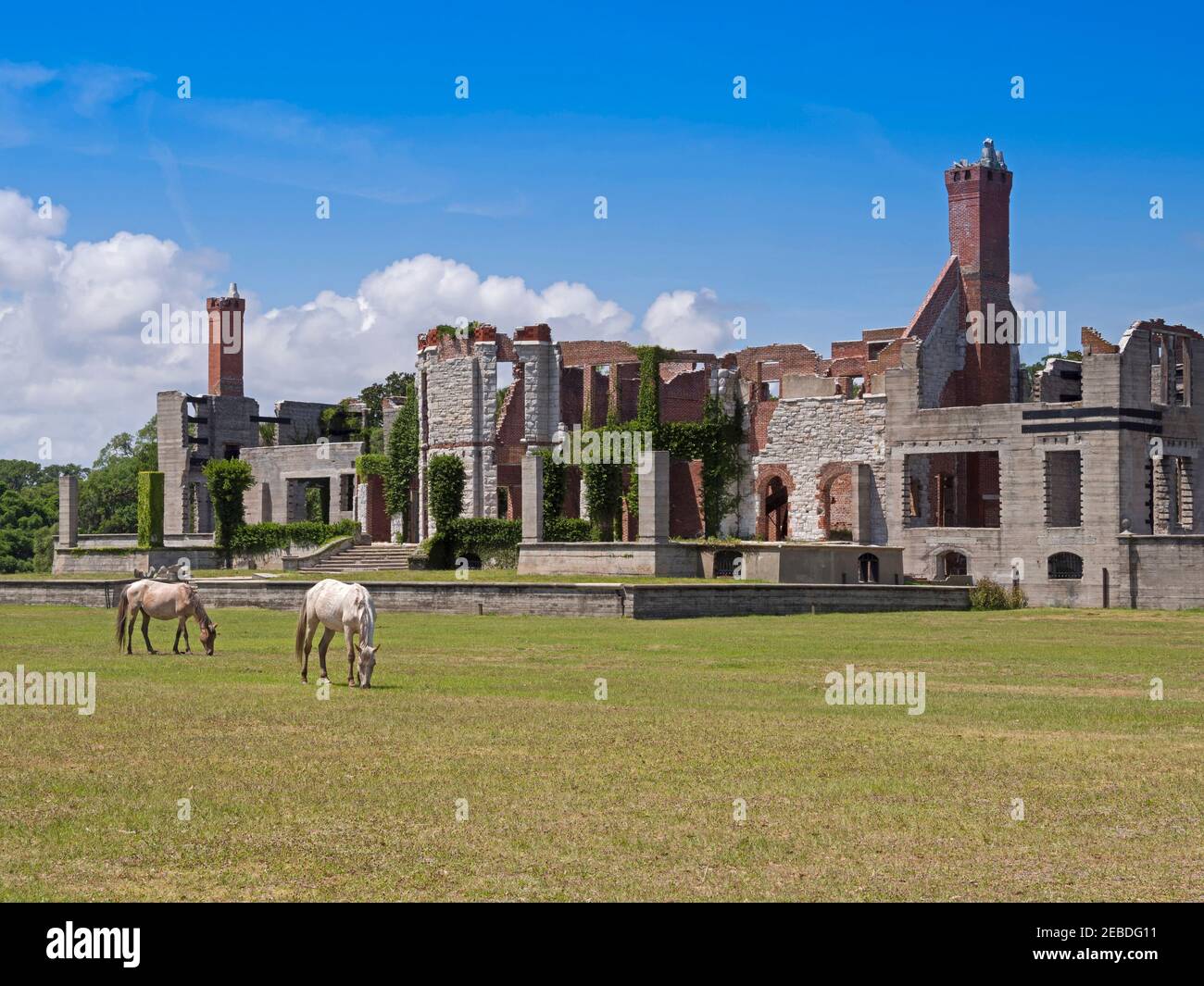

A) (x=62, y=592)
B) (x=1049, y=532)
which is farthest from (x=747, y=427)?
(x=62, y=592)

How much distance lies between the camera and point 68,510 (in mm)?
70062

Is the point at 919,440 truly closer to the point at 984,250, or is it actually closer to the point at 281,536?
the point at 984,250

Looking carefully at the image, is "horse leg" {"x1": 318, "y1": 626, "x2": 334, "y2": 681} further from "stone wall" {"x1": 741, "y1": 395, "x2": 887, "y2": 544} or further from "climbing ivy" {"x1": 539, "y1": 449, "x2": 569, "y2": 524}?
"climbing ivy" {"x1": 539, "y1": 449, "x2": 569, "y2": 524}

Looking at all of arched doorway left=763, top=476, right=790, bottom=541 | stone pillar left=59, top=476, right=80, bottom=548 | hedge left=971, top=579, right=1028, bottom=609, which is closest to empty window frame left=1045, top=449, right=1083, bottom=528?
hedge left=971, top=579, right=1028, bottom=609

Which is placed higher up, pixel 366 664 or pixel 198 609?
pixel 198 609

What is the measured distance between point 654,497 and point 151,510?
2778cm

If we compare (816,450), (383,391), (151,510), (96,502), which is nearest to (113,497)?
(96,502)

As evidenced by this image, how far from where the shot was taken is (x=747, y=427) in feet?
213

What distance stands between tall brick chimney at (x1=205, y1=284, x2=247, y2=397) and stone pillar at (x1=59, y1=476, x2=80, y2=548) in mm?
16225

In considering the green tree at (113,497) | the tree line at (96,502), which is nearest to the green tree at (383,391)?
the tree line at (96,502)

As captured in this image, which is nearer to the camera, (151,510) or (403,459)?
(151,510)

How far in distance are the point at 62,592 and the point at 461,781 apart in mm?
36228

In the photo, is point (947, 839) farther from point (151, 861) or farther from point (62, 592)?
point (62, 592)
